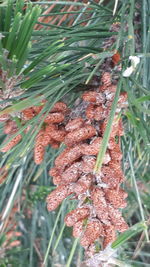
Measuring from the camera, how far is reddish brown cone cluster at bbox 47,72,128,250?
14.2 inches

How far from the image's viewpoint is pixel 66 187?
0.38 meters

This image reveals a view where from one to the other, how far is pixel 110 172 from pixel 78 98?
0.13 m

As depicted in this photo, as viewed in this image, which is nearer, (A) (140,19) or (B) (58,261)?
(A) (140,19)

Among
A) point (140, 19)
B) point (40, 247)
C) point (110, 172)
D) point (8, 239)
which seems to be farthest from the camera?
point (40, 247)

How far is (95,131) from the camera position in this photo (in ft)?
1.23

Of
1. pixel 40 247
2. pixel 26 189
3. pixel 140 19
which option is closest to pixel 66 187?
pixel 140 19

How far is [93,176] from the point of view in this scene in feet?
1.22

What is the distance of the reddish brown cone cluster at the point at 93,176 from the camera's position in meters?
0.36

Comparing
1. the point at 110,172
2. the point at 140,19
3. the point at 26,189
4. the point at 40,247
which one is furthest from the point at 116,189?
the point at 40,247

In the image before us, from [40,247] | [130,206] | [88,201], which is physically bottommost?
[40,247]

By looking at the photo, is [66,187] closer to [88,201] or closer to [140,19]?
[88,201]

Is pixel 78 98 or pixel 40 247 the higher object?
pixel 78 98

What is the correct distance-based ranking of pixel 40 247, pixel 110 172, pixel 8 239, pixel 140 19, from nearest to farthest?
pixel 110 172, pixel 140 19, pixel 8 239, pixel 40 247

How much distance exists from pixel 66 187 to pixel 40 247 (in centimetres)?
61
